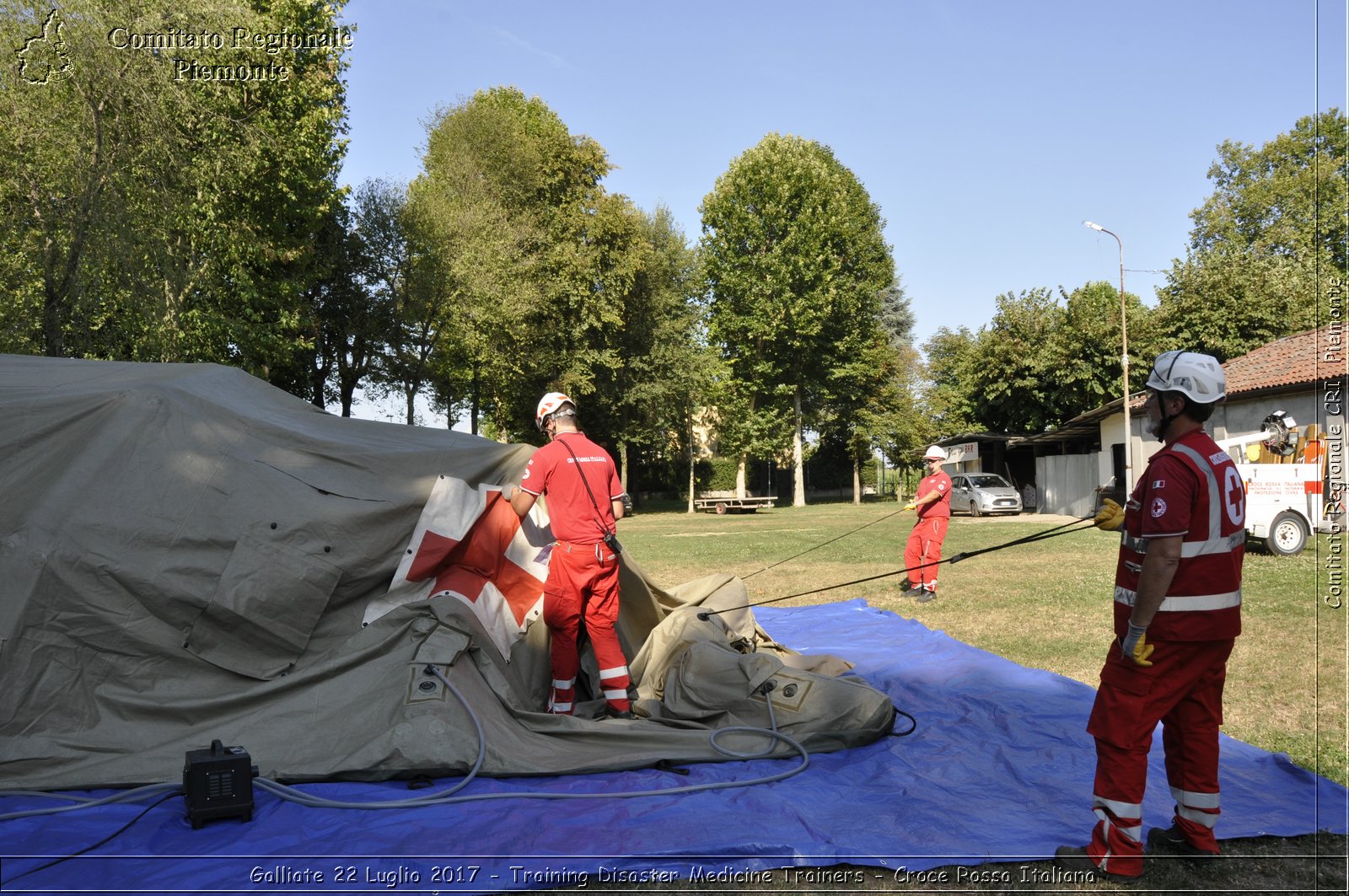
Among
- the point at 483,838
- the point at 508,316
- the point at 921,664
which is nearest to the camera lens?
the point at 483,838

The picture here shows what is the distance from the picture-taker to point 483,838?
12.6ft

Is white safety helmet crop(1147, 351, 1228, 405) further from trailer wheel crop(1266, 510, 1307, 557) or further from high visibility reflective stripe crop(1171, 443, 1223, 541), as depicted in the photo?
trailer wheel crop(1266, 510, 1307, 557)

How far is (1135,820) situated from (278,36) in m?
21.4

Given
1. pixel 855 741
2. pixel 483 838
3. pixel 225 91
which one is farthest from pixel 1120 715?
pixel 225 91

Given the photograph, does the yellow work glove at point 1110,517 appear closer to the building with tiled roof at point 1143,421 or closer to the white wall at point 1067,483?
the building with tiled roof at point 1143,421

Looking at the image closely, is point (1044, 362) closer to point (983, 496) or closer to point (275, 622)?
point (983, 496)

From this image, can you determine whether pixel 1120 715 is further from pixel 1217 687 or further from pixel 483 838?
pixel 483 838

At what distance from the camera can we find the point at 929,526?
35.4 ft

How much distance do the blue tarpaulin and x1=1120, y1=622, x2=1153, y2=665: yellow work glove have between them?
962mm

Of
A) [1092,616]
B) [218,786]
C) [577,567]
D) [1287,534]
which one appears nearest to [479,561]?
[577,567]

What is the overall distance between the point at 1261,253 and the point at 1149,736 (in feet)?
141

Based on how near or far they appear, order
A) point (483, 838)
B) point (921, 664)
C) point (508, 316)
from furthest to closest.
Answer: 1. point (508, 316)
2. point (921, 664)
3. point (483, 838)

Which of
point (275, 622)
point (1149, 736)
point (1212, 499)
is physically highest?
point (1212, 499)

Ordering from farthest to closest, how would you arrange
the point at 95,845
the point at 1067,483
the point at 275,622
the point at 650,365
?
the point at 650,365
the point at 1067,483
the point at 275,622
the point at 95,845
